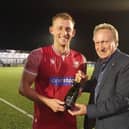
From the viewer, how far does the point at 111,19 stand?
15.8 m

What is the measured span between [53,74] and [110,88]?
90 centimetres

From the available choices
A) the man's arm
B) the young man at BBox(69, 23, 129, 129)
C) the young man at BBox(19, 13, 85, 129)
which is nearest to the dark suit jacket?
the young man at BBox(69, 23, 129, 129)

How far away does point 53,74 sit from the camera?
12.4 ft

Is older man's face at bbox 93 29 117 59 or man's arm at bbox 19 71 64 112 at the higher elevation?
older man's face at bbox 93 29 117 59

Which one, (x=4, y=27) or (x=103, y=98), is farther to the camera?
(x=4, y=27)

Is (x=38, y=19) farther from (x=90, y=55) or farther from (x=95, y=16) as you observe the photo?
(x=90, y=55)

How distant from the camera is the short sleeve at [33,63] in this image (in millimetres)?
3668

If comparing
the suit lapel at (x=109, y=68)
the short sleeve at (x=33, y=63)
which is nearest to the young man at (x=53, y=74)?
the short sleeve at (x=33, y=63)

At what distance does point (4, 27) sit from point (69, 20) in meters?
14.3

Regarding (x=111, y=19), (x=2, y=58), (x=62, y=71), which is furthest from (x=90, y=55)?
(x=2, y=58)

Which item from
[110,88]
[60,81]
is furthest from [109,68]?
[60,81]

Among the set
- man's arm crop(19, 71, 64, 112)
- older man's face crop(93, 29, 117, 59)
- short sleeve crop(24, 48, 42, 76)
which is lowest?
man's arm crop(19, 71, 64, 112)

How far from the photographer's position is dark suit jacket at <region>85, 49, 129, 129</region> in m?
2.94

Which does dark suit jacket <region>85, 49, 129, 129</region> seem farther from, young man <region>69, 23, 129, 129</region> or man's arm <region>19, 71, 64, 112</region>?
man's arm <region>19, 71, 64, 112</region>
